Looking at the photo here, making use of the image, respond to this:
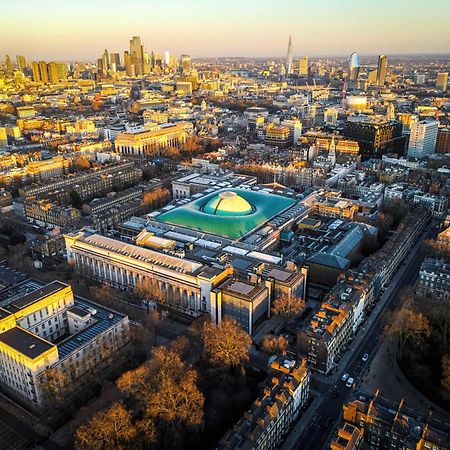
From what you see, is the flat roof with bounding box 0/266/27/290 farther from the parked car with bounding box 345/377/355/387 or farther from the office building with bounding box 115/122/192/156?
the office building with bounding box 115/122/192/156

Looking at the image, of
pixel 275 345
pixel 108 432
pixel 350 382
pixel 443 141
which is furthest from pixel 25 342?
pixel 443 141

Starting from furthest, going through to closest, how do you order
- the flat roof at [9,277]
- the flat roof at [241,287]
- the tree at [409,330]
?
the flat roof at [9,277] < the flat roof at [241,287] < the tree at [409,330]

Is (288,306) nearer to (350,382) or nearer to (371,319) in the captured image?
(371,319)

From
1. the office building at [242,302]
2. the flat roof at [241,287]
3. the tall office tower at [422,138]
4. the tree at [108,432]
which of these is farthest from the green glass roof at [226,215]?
the tall office tower at [422,138]

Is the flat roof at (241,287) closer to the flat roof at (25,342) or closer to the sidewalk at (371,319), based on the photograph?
the sidewalk at (371,319)

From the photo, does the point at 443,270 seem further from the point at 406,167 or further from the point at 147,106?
the point at 147,106
